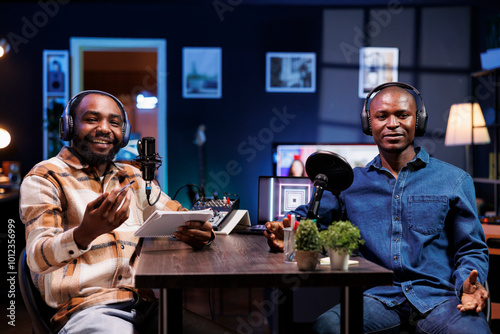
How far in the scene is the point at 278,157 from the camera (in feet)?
15.8

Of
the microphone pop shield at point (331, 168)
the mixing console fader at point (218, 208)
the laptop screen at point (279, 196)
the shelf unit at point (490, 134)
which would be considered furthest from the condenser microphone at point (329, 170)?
the shelf unit at point (490, 134)

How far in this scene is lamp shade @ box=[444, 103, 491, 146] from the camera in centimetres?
468

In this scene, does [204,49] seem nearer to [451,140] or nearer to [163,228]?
[451,140]

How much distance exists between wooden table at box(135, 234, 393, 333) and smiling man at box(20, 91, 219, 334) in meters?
0.19

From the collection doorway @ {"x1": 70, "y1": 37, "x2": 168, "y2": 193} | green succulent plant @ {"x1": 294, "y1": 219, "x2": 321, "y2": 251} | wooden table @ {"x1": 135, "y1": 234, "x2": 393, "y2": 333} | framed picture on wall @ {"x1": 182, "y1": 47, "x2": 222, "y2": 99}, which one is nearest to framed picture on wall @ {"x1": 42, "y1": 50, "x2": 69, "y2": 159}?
doorway @ {"x1": 70, "y1": 37, "x2": 168, "y2": 193}

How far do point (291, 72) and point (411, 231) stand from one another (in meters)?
3.79

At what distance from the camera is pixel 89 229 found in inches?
51.8

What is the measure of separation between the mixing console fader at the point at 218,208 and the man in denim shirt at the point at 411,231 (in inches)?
14.6

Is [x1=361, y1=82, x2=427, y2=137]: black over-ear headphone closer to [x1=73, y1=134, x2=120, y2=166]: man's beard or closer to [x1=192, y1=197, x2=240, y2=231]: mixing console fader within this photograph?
[x1=192, y1=197, x2=240, y2=231]: mixing console fader

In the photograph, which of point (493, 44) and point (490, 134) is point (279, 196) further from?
point (490, 134)

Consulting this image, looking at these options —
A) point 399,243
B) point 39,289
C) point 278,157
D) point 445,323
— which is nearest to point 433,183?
point 399,243

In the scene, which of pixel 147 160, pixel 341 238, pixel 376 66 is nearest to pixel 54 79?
pixel 376 66

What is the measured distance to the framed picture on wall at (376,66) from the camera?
5.31 m

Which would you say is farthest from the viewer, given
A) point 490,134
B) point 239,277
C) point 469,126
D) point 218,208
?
point 490,134
